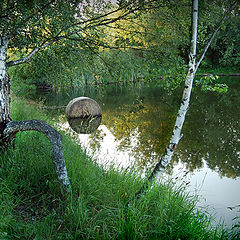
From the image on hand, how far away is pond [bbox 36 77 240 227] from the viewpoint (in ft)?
19.0

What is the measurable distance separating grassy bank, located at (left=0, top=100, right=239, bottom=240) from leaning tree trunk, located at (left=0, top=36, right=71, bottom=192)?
21 centimetres

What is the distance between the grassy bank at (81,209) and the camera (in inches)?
115

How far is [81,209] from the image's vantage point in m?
3.03

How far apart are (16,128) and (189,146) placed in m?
7.06

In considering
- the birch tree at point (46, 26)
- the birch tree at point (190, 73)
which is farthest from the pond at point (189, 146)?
the birch tree at point (46, 26)

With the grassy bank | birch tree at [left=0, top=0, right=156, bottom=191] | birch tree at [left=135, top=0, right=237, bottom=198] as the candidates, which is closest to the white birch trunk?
birch tree at [left=135, top=0, right=237, bottom=198]

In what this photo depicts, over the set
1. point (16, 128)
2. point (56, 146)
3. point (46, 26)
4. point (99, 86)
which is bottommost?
point (56, 146)

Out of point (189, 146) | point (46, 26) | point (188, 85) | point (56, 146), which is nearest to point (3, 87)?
point (46, 26)

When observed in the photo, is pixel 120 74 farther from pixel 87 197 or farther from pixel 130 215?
pixel 130 215

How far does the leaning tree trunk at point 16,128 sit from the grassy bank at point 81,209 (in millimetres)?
215

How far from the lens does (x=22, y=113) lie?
364 inches

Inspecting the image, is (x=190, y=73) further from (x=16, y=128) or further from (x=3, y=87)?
(x=3, y=87)

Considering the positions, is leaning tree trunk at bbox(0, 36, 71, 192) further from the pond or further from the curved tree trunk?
the pond

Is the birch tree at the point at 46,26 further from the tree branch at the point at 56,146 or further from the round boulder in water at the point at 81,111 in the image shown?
the round boulder in water at the point at 81,111
